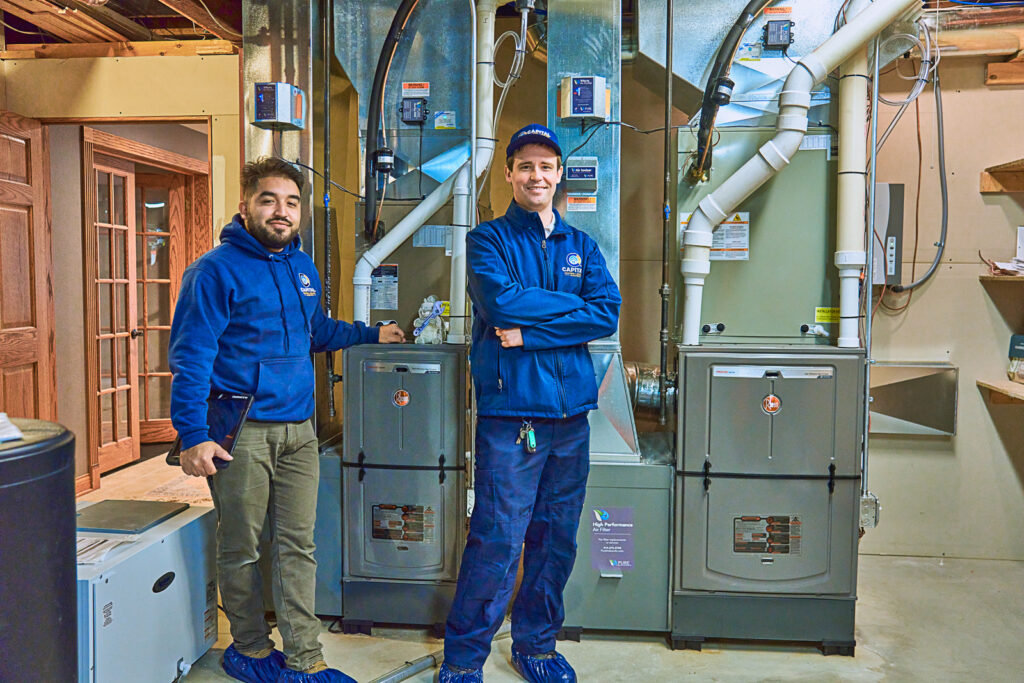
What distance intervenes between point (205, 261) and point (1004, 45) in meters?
3.55

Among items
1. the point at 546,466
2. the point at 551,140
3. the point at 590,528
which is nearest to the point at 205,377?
the point at 546,466

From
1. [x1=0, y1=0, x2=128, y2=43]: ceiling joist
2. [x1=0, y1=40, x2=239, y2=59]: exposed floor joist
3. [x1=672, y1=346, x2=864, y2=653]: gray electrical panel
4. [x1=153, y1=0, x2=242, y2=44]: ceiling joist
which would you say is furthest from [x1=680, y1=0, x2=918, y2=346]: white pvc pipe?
[x1=0, y1=0, x2=128, y2=43]: ceiling joist

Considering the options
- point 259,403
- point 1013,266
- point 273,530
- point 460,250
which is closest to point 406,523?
point 273,530

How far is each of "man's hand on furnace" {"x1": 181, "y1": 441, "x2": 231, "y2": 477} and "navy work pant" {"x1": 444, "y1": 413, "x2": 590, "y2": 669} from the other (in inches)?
30.5

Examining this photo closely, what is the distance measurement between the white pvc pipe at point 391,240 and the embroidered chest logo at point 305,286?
38 cm

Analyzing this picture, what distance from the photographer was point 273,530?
234 cm

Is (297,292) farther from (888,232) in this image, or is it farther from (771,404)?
(888,232)

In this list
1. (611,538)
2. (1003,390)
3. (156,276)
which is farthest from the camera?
(156,276)

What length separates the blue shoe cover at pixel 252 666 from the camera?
2.35 metres

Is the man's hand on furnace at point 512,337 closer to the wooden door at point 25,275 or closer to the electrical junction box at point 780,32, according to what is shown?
the electrical junction box at point 780,32

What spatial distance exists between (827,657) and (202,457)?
2.21 meters

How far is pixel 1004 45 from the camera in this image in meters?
3.30

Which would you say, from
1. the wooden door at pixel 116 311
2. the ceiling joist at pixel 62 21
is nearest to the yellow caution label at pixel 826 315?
the ceiling joist at pixel 62 21

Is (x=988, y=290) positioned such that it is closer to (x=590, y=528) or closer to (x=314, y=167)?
(x=590, y=528)
